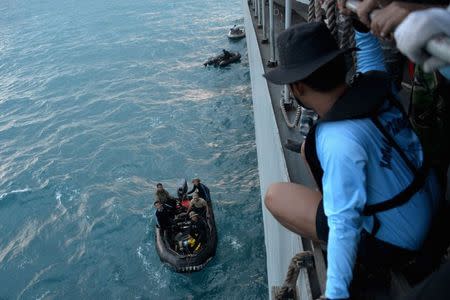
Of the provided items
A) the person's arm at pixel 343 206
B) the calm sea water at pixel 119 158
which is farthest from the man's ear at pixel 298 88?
the calm sea water at pixel 119 158

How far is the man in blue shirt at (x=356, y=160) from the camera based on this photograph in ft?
5.92

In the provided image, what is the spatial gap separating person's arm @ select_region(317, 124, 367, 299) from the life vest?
20 centimetres

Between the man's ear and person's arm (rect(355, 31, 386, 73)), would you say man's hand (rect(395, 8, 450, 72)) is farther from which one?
person's arm (rect(355, 31, 386, 73))

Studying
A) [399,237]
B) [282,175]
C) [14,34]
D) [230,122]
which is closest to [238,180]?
[230,122]

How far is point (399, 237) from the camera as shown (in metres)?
2.18

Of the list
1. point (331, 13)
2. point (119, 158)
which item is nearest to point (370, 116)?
point (331, 13)

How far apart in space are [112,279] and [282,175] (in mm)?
10086

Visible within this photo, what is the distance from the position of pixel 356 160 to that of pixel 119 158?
1952 centimetres

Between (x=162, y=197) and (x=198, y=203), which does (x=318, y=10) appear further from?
(x=162, y=197)

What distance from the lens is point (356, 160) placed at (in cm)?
181

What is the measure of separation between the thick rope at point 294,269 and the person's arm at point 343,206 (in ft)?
4.08

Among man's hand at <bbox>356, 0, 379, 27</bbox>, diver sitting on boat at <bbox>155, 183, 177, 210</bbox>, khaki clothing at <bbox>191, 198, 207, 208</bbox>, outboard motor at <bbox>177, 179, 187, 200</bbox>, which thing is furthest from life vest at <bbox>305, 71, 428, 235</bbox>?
outboard motor at <bbox>177, 179, 187, 200</bbox>

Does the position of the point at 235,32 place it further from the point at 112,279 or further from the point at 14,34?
the point at 14,34

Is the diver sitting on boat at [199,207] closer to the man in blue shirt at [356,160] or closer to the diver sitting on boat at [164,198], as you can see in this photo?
the diver sitting on boat at [164,198]
